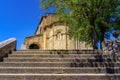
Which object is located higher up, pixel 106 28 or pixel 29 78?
pixel 106 28

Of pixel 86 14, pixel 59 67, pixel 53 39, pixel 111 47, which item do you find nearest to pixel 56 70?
pixel 59 67

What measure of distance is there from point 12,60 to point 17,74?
6.53 feet

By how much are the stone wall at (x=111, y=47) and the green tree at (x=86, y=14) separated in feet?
20.0

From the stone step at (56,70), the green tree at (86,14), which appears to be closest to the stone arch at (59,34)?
the green tree at (86,14)

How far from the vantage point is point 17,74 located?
7.24 meters

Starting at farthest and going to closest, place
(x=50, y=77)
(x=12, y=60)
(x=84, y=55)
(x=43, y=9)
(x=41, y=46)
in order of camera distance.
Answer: (x=41, y=46), (x=43, y=9), (x=84, y=55), (x=12, y=60), (x=50, y=77)

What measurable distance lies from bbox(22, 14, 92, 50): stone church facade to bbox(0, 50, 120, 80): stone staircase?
100 feet

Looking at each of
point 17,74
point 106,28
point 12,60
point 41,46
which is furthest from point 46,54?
point 41,46

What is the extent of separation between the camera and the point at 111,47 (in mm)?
9875

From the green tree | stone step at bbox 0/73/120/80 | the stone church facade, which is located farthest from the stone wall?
the stone church facade

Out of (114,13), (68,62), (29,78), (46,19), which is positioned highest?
(46,19)

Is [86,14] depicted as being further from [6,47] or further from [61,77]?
[61,77]

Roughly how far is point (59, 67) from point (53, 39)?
35.6m

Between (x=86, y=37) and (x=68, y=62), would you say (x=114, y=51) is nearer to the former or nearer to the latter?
(x=68, y=62)
